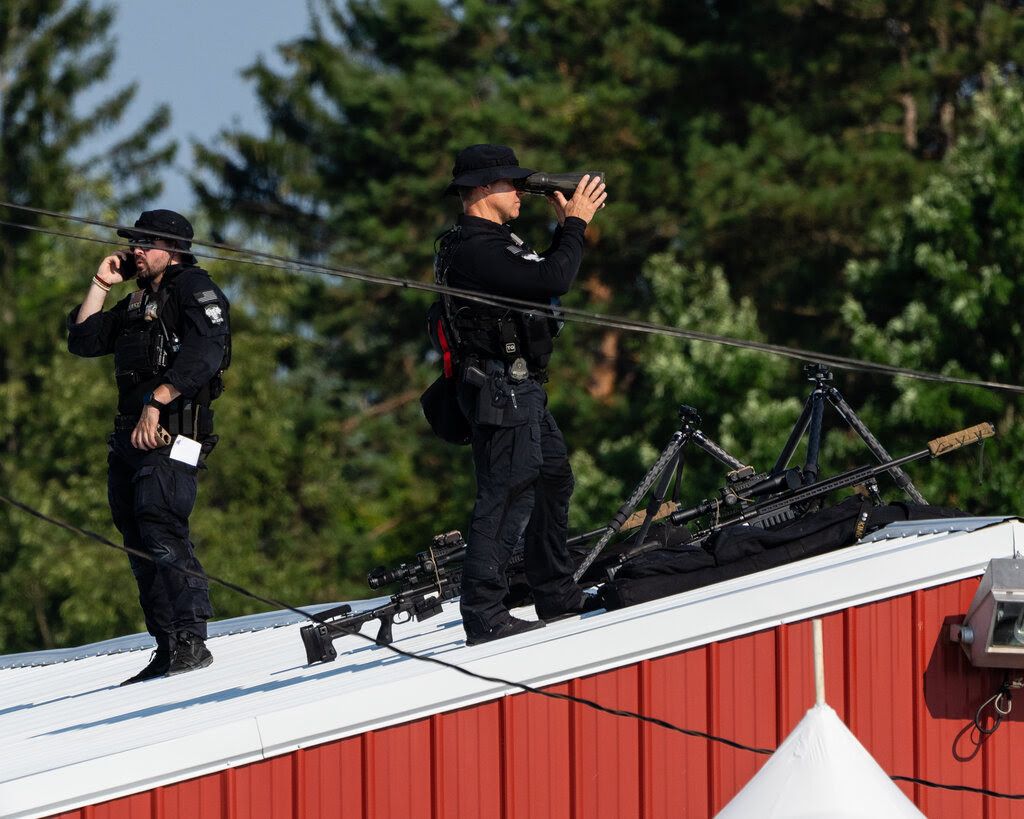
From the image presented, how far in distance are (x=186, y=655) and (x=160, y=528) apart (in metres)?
0.66

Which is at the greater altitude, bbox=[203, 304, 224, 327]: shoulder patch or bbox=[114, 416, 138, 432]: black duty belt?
bbox=[203, 304, 224, 327]: shoulder patch

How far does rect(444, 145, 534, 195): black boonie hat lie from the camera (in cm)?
634

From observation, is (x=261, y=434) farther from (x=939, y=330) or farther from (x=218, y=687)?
(x=218, y=687)

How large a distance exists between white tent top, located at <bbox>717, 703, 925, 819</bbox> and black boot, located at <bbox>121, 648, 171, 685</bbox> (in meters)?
3.19

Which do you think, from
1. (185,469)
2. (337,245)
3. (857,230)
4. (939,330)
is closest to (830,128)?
(857,230)

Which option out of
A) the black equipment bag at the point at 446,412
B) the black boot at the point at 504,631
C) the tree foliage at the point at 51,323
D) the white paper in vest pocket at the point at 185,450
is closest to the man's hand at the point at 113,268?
the white paper in vest pocket at the point at 185,450

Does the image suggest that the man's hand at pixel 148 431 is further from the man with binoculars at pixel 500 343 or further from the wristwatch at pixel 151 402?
the man with binoculars at pixel 500 343

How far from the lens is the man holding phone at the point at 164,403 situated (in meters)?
7.11

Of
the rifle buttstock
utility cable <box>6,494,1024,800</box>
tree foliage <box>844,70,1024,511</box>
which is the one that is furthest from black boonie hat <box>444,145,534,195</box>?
tree foliage <box>844,70,1024,511</box>

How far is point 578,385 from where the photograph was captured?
29578mm

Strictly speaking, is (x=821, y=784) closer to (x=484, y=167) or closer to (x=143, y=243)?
(x=484, y=167)

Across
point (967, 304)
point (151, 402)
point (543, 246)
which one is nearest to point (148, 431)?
point (151, 402)

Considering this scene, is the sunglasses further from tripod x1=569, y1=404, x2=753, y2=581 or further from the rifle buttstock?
the rifle buttstock

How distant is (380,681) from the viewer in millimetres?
5812
